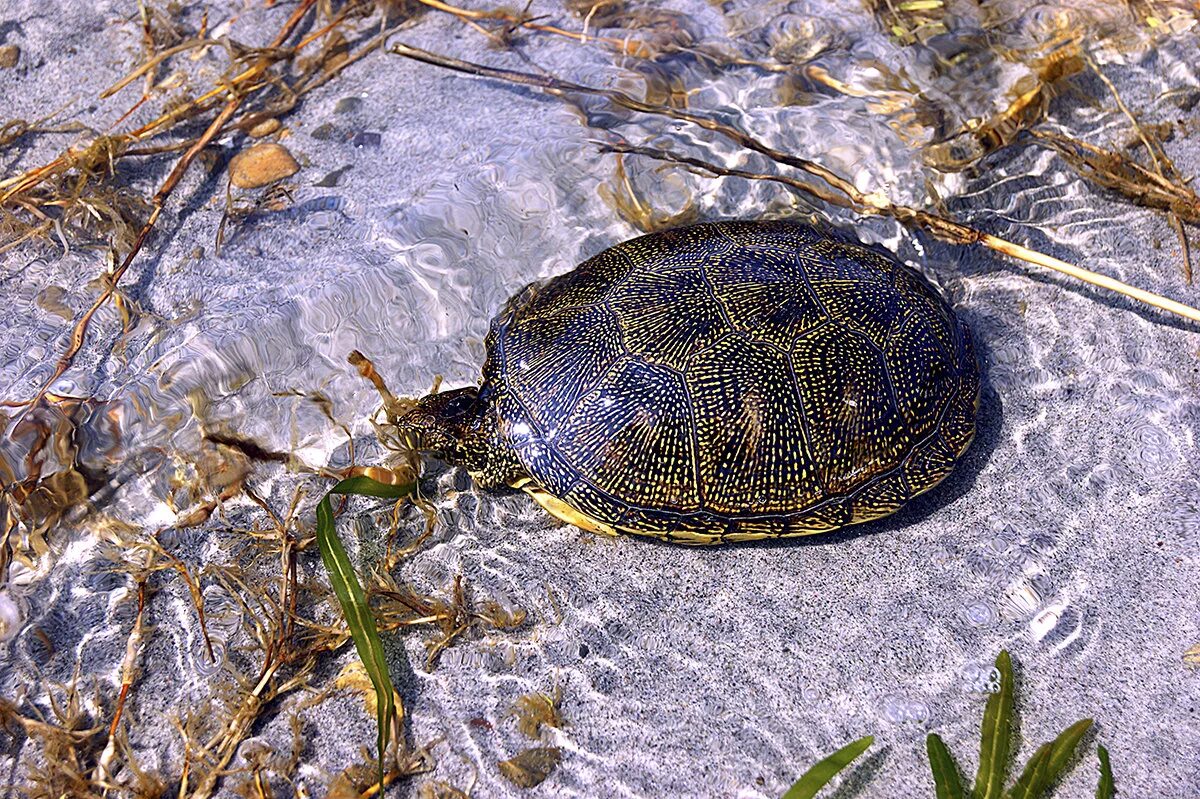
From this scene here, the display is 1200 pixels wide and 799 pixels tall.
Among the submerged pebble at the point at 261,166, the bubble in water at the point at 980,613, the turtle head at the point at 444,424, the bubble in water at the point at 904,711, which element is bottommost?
the bubble in water at the point at 904,711

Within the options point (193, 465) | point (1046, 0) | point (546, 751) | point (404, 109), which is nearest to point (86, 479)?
point (193, 465)

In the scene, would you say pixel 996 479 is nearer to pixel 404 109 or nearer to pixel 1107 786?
pixel 1107 786

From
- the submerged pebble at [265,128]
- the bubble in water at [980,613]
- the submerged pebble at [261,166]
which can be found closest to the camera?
the bubble in water at [980,613]

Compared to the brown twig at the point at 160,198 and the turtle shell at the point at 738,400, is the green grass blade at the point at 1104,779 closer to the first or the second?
the turtle shell at the point at 738,400

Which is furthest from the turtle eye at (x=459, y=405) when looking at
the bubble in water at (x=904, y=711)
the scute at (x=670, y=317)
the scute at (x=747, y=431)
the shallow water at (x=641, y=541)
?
the bubble in water at (x=904, y=711)

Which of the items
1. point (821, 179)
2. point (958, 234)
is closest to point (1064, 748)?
point (958, 234)

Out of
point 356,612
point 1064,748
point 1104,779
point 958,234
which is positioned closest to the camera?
point 1104,779

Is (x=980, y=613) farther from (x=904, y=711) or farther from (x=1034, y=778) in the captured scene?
(x=1034, y=778)
